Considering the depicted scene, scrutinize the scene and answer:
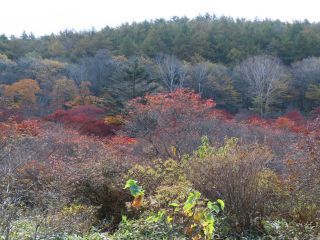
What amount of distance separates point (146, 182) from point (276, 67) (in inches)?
1490

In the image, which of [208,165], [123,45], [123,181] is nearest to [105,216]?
[123,181]

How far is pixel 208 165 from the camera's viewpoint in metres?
7.36

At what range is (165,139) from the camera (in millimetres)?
17344

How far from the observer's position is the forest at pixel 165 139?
22.6 ft

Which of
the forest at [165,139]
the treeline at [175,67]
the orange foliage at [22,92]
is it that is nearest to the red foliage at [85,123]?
the forest at [165,139]

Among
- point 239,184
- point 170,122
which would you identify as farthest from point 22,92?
point 239,184

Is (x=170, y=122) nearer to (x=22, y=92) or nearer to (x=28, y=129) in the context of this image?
(x=28, y=129)

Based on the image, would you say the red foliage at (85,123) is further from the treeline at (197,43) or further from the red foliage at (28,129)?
the treeline at (197,43)

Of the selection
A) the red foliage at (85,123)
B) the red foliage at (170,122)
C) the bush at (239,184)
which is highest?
the bush at (239,184)

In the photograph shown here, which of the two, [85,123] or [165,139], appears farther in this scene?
[85,123]

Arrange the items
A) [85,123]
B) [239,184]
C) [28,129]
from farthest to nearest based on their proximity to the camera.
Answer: [85,123]
[28,129]
[239,184]

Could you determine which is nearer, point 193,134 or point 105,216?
point 105,216

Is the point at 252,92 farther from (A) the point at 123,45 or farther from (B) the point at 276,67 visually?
(A) the point at 123,45

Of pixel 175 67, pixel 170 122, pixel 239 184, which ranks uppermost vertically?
pixel 239 184
